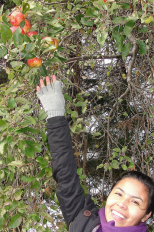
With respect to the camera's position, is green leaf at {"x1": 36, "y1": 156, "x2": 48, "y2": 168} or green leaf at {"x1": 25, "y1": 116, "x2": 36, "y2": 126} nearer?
green leaf at {"x1": 25, "y1": 116, "x2": 36, "y2": 126}

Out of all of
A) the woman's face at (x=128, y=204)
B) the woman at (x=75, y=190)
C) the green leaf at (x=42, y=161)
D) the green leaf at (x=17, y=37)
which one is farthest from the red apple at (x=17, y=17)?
the woman's face at (x=128, y=204)

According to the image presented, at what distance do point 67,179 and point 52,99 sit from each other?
431mm

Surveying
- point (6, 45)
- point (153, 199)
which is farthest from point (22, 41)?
point (153, 199)

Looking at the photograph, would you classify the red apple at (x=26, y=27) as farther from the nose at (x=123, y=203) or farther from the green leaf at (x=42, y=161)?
the nose at (x=123, y=203)

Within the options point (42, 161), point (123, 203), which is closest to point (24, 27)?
point (42, 161)

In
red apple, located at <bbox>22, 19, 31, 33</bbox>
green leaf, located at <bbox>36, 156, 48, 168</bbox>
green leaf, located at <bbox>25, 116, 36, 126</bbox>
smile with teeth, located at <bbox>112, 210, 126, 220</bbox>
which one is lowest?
smile with teeth, located at <bbox>112, 210, 126, 220</bbox>

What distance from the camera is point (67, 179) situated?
3.62 feet

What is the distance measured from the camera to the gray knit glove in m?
1.09

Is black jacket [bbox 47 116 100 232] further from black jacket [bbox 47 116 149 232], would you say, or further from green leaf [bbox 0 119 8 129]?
green leaf [bbox 0 119 8 129]

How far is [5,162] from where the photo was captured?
1.10 m

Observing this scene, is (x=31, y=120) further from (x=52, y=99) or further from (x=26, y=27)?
(x=26, y=27)

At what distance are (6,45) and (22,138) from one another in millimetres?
428

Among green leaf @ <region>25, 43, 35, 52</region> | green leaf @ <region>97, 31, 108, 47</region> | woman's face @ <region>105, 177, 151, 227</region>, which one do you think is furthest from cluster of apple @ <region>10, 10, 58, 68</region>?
woman's face @ <region>105, 177, 151, 227</region>

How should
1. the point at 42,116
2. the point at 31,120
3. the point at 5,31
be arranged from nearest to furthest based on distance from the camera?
the point at 5,31 → the point at 31,120 → the point at 42,116
